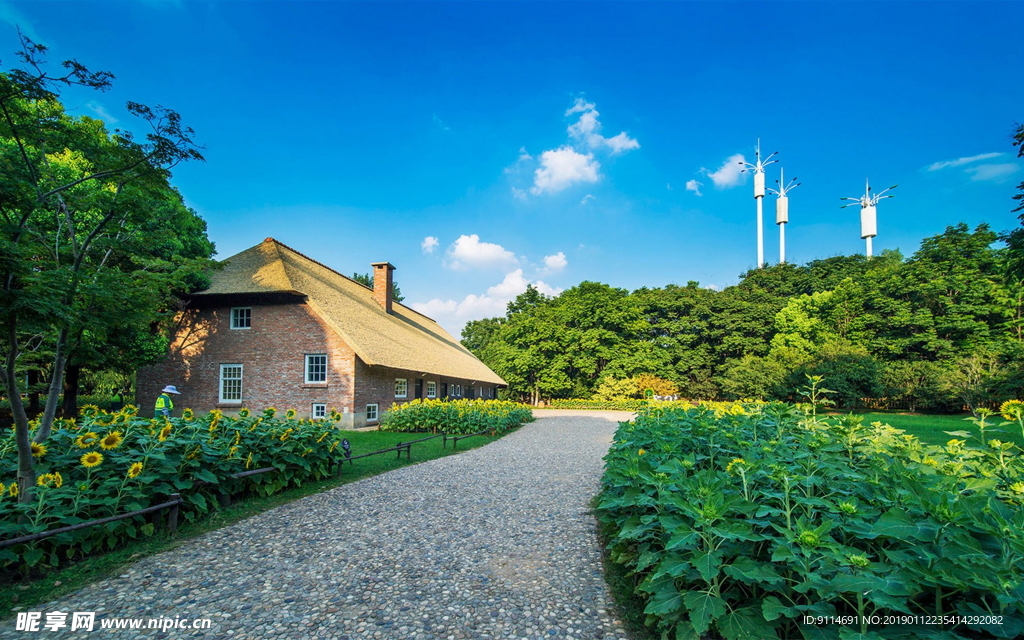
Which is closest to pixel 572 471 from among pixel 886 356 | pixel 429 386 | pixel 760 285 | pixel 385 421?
pixel 385 421

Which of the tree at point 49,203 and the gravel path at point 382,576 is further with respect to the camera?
the tree at point 49,203

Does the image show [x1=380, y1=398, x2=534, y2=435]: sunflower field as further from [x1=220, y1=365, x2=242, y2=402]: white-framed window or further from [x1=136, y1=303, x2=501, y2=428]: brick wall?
[x1=220, y1=365, x2=242, y2=402]: white-framed window

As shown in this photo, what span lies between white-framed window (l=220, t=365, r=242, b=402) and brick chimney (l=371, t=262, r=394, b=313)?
8.64 meters

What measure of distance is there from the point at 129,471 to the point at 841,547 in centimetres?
604

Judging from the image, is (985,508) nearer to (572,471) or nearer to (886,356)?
(572,471)

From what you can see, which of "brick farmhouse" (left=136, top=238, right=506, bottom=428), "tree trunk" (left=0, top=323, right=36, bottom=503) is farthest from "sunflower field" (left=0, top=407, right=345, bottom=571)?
"brick farmhouse" (left=136, top=238, right=506, bottom=428)

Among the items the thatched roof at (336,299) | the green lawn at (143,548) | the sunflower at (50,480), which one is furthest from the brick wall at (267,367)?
the sunflower at (50,480)

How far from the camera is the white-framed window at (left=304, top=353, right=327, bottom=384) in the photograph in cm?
1859

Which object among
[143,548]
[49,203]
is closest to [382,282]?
[49,203]

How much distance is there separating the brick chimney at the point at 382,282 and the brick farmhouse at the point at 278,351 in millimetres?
4508

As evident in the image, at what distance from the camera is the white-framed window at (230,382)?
769 inches

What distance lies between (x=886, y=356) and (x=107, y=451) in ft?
141

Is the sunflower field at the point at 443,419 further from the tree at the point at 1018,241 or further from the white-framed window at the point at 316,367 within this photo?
the tree at the point at 1018,241

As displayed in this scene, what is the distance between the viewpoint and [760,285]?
152 ft
